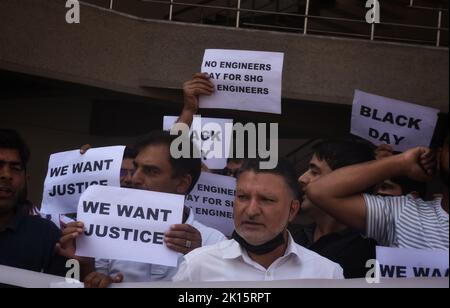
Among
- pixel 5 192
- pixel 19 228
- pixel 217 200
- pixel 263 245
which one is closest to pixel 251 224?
pixel 263 245

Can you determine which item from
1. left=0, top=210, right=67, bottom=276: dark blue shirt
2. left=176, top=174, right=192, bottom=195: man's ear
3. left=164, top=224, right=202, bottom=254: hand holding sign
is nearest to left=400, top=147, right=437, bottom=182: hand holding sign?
left=164, top=224, right=202, bottom=254: hand holding sign

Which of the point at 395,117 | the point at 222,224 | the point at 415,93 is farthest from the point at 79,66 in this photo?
the point at 395,117

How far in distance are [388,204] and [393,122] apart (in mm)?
790

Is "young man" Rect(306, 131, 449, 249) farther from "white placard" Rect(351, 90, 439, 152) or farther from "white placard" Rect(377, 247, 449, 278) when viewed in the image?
"white placard" Rect(351, 90, 439, 152)

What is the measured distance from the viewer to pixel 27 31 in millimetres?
8477

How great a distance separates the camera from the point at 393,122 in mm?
4707

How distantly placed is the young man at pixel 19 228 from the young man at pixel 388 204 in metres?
1.38

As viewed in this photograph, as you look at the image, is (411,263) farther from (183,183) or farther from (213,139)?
(213,139)

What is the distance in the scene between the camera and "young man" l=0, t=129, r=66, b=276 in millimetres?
4504

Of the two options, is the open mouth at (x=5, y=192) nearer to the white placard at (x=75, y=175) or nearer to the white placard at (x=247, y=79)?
the white placard at (x=75, y=175)

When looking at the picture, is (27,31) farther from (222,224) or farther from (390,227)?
(390,227)

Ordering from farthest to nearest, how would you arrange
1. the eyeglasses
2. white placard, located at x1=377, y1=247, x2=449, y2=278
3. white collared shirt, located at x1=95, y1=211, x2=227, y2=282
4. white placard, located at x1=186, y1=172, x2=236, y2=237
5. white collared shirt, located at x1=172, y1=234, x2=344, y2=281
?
1. white placard, located at x1=186, y1=172, x2=236, y2=237
2. the eyeglasses
3. white collared shirt, located at x1=95, y1=211, x2=227, y2=282
4. white collared shirt, located at x1=172, y1=234, x2=344, y2=281
5. white placard, located at x1=377, y1=247, x2=449, y2=278

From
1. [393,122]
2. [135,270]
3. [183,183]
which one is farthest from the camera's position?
[183,183]

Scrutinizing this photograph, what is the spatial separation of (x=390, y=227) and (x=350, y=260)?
1.51 feet
